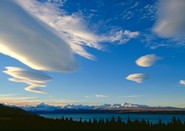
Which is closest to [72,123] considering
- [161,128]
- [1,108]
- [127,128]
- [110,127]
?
[110,127]

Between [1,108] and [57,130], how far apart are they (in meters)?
89.7

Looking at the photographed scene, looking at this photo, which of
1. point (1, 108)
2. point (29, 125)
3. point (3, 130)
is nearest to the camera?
point (3, 130)

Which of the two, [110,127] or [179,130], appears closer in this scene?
[179,130]

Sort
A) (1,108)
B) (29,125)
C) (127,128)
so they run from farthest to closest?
(1,108) < (29,125) < (127,128)

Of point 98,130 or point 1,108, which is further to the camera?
point 1,108

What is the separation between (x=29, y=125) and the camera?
256 ft

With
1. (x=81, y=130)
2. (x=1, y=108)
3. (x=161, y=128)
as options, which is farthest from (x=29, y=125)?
(x=1, y=108)

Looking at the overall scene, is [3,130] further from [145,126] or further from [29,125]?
[145,126]

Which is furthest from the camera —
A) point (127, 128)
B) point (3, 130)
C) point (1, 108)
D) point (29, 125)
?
point (1, 108)

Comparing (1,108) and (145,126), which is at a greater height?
(1,108)

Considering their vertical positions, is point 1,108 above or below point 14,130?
above

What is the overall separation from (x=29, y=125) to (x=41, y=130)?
13113 mm

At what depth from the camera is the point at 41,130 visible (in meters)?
66.2

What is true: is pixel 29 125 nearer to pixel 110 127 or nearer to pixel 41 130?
pixel 41 130
